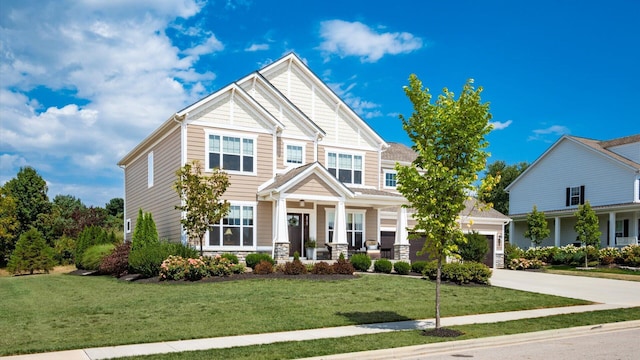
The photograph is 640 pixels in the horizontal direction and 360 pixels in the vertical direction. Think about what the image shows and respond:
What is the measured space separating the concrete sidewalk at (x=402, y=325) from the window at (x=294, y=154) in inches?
413

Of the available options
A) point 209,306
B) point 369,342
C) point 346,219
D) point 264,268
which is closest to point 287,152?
point 346,219

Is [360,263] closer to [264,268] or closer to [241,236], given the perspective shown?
[264,268]

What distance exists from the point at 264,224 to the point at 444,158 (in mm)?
14592

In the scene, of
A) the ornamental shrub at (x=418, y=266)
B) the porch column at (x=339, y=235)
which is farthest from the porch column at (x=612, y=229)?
the porch column at (x=339, y=235)

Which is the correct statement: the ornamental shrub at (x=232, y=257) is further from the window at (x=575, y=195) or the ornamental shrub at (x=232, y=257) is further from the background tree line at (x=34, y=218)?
the window at (x=575, y=195)

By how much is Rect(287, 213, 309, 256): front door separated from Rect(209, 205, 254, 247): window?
95.9 inches

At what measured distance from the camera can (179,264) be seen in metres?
19.4

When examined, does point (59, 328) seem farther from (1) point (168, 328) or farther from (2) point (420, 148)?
(2) point (420, 148)

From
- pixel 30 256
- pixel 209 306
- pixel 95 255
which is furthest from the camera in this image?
pixel 30 256

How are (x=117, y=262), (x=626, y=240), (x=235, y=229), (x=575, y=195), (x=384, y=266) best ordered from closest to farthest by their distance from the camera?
(x=117, y=262), (x=384, y=266), (x=235, y=229), (x=626, y=240), (x=575, y=195)

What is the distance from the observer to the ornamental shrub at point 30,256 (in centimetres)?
2952

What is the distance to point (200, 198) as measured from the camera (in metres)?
21.2

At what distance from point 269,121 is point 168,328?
15.4 m

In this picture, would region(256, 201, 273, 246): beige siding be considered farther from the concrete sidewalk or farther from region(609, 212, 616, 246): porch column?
region(609, 212, 616, 246): porch column
